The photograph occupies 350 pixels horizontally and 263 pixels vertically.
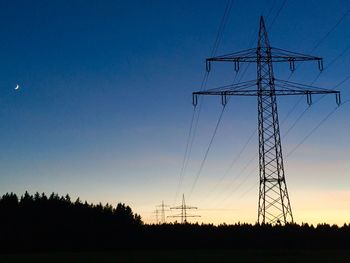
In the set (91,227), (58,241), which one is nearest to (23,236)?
(58,241)

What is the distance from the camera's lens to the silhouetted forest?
96.8m

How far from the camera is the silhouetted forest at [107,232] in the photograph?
9681cm

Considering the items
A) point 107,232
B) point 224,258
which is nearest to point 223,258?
point 224,258

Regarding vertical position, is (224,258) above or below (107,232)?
below

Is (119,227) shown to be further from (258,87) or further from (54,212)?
(258,87)

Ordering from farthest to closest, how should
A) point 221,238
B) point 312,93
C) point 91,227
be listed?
point 91,227 < point 221,238 < point 312,93

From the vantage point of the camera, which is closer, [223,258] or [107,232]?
[223,258]

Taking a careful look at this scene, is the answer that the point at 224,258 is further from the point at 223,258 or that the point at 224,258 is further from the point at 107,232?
the point at 107,232

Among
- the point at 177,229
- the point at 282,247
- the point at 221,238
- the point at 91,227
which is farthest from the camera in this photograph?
the point at 91,227

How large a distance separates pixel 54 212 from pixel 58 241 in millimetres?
10792

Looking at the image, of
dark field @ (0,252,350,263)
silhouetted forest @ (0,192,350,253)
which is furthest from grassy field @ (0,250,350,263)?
silhouetted forest @ (0,192,350,253)

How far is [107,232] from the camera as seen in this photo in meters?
126

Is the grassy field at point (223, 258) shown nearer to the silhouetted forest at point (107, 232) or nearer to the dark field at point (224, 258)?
the dark field at point (224, 258)

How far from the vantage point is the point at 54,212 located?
130 metres
